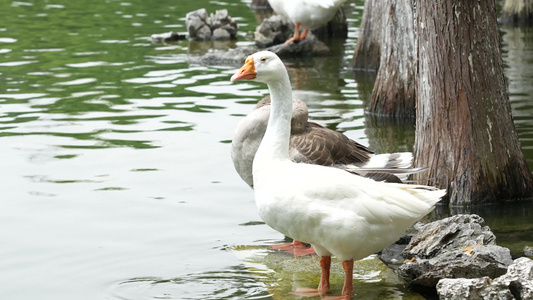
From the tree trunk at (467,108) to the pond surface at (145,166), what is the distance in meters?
0.34

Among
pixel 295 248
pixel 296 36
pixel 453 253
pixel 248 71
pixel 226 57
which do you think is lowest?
pixel 295 248

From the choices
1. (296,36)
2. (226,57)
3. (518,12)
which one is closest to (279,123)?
(226,57)

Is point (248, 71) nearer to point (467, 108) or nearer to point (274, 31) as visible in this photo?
point (467, 108)

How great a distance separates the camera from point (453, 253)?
19.5ft

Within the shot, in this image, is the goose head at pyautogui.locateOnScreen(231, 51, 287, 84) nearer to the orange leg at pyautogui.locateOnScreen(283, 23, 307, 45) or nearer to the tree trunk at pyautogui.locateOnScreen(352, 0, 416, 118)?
the tree trunk at pyautogui.locateOnScreen(352, 0, 416, 118)

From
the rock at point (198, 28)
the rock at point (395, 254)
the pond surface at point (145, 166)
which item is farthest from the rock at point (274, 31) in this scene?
the rock at point (395, 254)

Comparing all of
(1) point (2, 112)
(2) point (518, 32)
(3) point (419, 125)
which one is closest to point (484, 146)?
(3) point (419, 125)

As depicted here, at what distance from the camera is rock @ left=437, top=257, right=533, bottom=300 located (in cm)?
Result: 515

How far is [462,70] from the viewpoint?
299 inches

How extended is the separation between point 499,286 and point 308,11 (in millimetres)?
10934

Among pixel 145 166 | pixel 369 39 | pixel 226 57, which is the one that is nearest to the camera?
pixel 145 166

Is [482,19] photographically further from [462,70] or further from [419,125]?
[419,125]

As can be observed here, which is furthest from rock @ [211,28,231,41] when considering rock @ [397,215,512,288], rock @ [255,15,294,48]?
rock @ [397,215,512,288]

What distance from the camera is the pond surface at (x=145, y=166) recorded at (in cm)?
633
